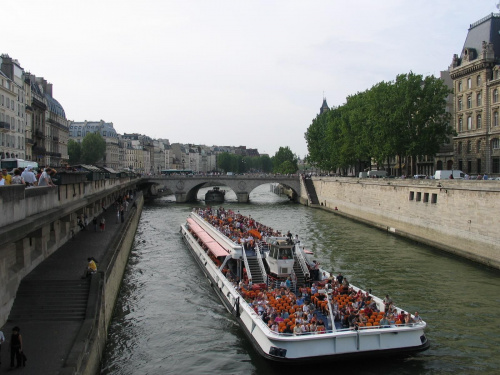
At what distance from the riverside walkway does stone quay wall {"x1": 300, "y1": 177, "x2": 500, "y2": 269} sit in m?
23.1

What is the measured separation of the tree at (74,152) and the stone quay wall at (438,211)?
72716mm

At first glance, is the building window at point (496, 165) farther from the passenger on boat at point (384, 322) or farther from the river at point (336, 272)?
the passenger on boat at point (384, 322)

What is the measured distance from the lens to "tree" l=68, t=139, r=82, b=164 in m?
113

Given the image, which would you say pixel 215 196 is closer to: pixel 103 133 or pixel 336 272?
pixel 336 272

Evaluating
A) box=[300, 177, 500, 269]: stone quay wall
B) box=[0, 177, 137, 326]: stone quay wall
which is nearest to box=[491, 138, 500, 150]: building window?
box=[300, 177, 500, 269]: stone quay wall

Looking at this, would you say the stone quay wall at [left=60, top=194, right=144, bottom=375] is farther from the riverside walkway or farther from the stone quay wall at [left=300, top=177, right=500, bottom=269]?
the stone quay wall at [left=300, top=177, right=500, bottom=269]

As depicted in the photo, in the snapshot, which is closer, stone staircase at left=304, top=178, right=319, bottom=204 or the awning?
the awning

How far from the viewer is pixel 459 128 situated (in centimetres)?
5781

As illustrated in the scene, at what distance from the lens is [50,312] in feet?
54.5

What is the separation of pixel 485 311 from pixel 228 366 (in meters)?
12.3

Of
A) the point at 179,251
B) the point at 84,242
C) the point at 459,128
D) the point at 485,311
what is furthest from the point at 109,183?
the point at 459,128

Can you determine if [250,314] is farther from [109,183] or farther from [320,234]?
[109,183]

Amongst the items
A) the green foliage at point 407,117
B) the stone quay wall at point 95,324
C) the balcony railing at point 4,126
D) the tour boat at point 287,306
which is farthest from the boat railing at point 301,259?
the balcony railing at point 4,126

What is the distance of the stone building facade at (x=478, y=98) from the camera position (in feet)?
166
